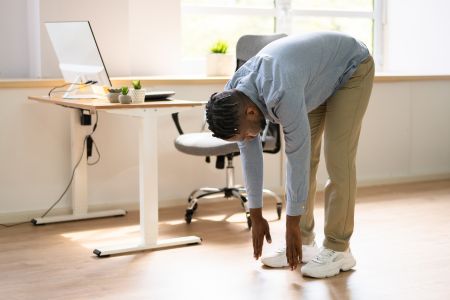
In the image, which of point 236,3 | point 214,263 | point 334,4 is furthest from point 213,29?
point 214,263

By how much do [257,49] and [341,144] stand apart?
4.85 feet

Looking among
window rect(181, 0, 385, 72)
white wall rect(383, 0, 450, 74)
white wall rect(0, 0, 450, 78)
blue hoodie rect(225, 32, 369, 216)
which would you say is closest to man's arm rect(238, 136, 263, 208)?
blue hoodie rect(225, 32, 369, 216)

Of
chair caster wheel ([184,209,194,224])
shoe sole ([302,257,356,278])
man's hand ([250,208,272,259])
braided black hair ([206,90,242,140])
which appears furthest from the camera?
chair caster wheel ([184,209,194,224])

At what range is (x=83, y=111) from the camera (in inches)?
167

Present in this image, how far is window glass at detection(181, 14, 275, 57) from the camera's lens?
17.5 feet

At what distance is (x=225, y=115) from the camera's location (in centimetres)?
240

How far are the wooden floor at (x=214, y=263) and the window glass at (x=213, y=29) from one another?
1.35 meters

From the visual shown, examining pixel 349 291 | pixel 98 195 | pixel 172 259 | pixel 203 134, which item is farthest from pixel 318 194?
pixel 349 291

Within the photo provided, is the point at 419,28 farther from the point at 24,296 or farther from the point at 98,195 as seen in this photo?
the point at 24,296

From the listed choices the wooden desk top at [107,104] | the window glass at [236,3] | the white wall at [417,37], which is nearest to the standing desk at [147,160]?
the wooden desk top at [107,104]

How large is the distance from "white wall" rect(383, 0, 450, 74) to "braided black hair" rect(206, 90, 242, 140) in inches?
150

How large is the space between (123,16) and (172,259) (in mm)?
1857

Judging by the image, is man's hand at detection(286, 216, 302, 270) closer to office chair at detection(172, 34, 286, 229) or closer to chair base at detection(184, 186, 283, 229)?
office chair at detection(172, 34, 286, 229)

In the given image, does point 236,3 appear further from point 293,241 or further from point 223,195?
point 293,241
